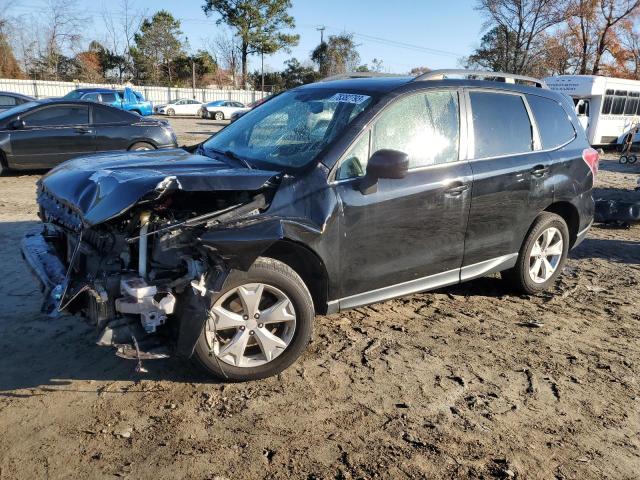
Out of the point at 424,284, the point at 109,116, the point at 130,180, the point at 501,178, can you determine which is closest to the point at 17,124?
the point at 109,116

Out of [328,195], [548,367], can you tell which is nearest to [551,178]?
[548,367]

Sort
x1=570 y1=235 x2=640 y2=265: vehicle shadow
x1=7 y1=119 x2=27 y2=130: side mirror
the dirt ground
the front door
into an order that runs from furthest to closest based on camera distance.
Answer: x1=7 y1=119 x2=27 y2=130: side mirror < x1=570 y1=235 x2=640 y2=265: vehicle shadow < the front door < the dirt ground

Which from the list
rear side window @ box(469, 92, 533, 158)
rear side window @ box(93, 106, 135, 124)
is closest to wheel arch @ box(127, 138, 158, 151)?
rear side window @ box(93, 106, 135, 124)

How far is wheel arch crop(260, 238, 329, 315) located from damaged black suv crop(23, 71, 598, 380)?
0.01 metres

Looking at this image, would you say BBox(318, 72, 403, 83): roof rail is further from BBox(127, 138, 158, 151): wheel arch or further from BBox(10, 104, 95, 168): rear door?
BBox(10, 104, 95, 168): rear door

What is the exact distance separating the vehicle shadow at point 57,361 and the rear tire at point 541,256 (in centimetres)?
299

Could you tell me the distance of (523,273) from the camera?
16.0 feet

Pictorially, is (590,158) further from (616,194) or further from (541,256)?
(616,194)

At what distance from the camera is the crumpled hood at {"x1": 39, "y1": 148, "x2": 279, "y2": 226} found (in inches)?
118

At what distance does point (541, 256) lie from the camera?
5.00m

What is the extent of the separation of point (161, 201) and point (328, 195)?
41.1 inches

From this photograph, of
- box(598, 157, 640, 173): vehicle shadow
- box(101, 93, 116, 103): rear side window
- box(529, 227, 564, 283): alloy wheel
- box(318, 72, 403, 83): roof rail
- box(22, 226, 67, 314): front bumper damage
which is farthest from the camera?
box(101, 93, 116, 103): rear side window

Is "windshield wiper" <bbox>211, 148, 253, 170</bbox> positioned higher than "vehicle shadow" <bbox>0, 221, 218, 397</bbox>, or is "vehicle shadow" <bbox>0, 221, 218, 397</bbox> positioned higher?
"windshield wiper" <bbox>211, 148, 253, 170</bbox>

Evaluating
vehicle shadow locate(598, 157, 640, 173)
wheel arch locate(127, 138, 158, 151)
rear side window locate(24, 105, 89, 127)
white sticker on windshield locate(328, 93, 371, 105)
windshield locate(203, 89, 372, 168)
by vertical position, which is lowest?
vehicle shadow locate(598, 157, 640, 173)
